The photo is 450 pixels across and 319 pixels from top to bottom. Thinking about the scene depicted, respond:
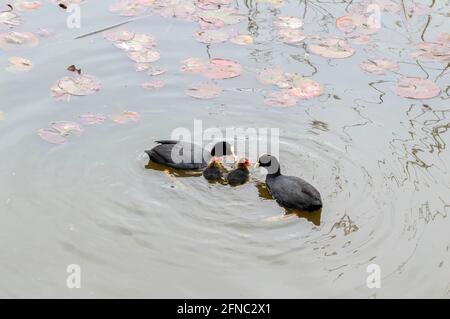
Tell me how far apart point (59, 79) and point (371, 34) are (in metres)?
4.18

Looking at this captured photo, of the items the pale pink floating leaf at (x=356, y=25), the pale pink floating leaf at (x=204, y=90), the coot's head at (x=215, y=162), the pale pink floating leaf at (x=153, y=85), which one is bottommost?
the coot's head at (x=215, y=162)

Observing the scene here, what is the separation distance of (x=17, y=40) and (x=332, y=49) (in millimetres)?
4011

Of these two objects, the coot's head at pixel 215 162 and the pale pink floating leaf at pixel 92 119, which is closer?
the coot's head at pixel 215 162

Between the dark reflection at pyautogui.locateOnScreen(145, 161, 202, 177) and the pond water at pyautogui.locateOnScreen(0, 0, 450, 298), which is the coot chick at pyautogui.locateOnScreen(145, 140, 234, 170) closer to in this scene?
the dark reflection at pyautogui.locateOnScreen(145, 161, 202, 177)

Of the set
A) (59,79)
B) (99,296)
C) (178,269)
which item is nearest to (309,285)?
(178,269)

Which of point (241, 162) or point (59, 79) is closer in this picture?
point (241, 162)

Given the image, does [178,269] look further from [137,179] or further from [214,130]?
[214,130]

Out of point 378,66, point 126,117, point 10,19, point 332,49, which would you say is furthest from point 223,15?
point 10,19

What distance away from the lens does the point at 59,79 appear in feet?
27.1

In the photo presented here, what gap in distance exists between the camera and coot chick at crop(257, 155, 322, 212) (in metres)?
6.60

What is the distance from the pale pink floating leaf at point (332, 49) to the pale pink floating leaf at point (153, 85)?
82.2 inches

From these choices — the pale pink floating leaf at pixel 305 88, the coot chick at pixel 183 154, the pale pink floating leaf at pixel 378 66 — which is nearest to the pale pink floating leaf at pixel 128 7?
the pale pink floating leaf at pixel 305 88

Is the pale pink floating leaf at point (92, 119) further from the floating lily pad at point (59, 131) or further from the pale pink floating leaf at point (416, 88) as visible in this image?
the pale pink floating leaf at point (416, 88)

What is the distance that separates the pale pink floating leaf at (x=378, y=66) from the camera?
28.9 feet
